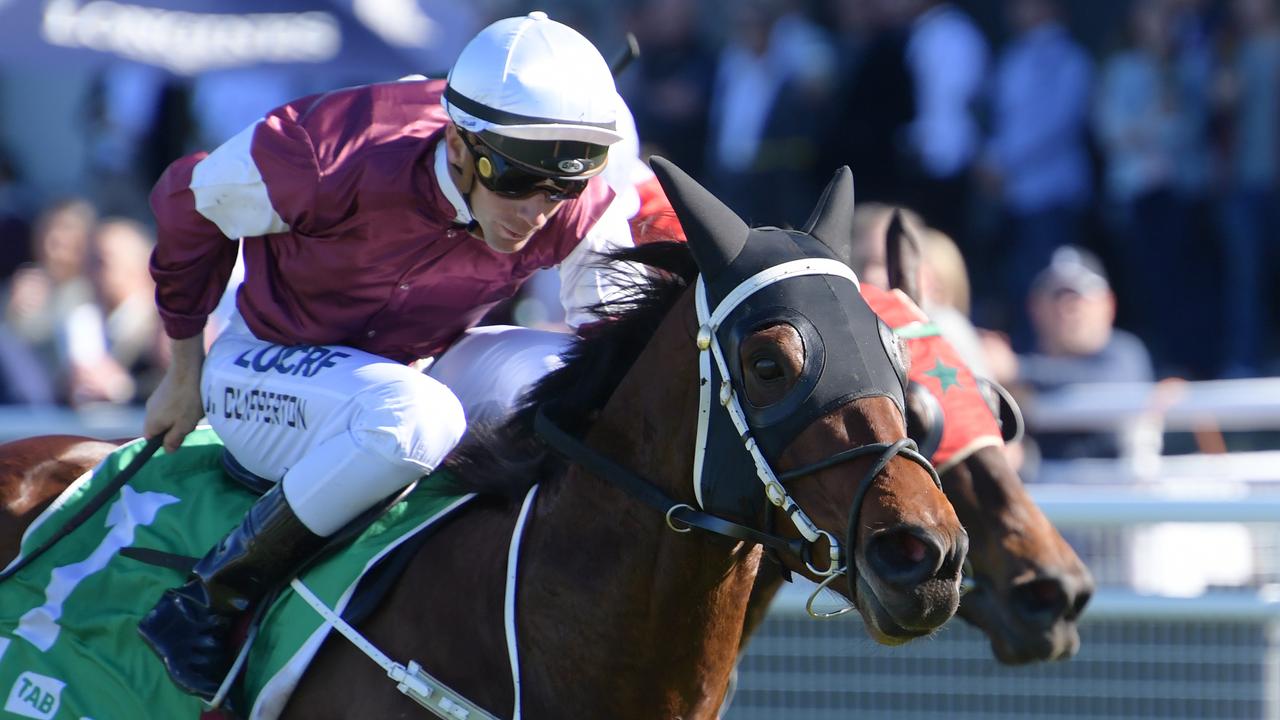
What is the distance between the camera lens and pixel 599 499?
10.7 feet

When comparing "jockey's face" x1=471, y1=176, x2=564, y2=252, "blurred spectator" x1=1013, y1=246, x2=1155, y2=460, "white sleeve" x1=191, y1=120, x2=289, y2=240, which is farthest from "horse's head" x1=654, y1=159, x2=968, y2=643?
"blurred spectator" x1=1013, y1=246, x2=1155, y2=460

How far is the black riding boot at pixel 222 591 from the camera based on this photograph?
342 centimetres

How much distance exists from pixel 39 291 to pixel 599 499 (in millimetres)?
6070

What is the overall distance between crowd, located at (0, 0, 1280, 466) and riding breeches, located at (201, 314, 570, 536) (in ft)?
13.1

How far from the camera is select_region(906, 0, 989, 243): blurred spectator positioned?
27.9ft

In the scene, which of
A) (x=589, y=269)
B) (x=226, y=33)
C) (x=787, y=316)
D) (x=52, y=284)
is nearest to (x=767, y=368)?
(x=787, y=316)

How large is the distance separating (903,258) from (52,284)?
552cm

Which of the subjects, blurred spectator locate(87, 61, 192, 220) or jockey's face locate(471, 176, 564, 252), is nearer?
jockey's face locate(471, 176, 564, 252)

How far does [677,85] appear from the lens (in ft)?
31.3

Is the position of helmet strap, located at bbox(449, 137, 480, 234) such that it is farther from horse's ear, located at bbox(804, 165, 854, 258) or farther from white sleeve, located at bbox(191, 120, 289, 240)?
horse's ear, located at bbox(804, 165, 854, 258)

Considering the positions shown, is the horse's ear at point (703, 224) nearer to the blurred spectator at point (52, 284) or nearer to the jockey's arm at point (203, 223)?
the jockey's arm at point (203, 223)

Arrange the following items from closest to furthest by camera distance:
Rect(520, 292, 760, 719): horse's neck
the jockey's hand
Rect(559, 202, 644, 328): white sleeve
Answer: Rect(520, 292, 760, 719): horse's neck, Rect(559, 202, 644, 328): white sleeve, the jockey's hand

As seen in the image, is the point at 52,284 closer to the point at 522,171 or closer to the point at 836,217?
the point at 522,171

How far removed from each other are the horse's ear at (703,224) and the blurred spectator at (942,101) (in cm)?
572
